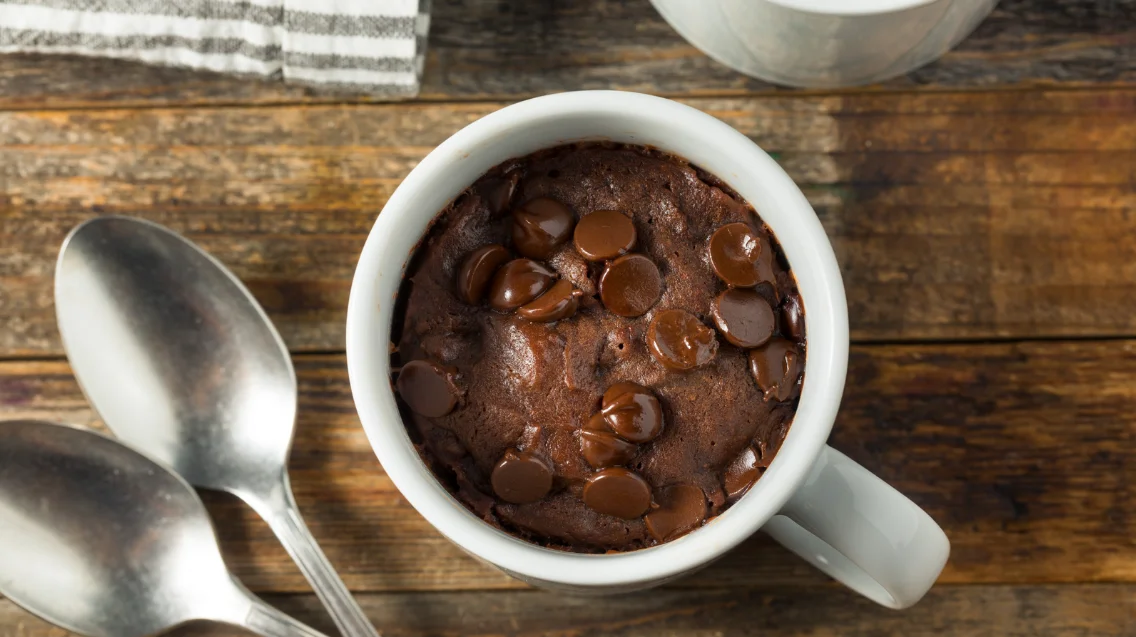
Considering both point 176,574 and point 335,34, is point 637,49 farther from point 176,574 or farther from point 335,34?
point 176,574

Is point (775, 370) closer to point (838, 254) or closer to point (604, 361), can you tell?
point (604, 361)

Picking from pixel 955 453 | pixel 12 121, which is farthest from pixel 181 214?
pixel 955 453

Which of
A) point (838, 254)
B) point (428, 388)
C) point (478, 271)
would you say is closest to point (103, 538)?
point (428, 388)

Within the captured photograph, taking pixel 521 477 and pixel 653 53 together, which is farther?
pixel 653 53

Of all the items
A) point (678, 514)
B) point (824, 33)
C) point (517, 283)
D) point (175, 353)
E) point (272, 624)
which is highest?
point (824, 33)

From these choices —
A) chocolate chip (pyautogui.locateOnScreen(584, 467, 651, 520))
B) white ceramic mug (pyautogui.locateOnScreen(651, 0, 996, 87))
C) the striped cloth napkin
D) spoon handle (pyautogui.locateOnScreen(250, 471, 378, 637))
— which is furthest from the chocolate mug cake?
the striped cloth napkin

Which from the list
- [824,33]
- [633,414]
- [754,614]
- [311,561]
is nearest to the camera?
[633,414]

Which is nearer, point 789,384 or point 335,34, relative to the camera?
point 789,384
